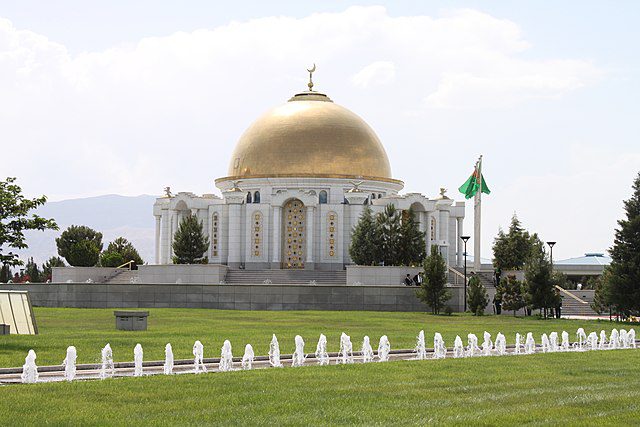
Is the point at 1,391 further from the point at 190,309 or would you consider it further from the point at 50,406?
the point at 190,309

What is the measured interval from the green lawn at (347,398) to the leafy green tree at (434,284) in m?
26.9

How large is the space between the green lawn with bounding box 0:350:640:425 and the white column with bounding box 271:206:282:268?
52542mm

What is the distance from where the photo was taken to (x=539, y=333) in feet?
118

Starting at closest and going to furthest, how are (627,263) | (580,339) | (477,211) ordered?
1. (580,339)
2. (627,263)
3. (477,211)

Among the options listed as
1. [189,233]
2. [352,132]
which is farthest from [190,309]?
[352,132]

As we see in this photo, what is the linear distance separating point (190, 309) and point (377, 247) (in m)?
18.9

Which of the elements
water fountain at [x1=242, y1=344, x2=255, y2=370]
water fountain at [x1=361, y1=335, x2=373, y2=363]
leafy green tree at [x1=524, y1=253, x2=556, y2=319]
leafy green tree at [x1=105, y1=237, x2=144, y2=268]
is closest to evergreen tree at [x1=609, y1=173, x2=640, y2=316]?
leafy green tree at [x1=524, y1=253, x2=556, y2=319]

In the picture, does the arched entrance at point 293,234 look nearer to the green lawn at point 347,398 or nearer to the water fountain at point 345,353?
the water fountain at point 345,353

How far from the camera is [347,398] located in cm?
1636

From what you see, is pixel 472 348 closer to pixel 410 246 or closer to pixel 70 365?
pixel 70 365

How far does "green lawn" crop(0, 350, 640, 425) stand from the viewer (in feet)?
47.3

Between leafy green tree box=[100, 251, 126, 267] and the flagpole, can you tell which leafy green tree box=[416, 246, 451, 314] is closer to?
the flagpole

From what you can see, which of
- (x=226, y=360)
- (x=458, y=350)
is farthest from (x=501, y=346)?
(x=226, y=360)

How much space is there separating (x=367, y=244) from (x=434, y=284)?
60.3 ft
